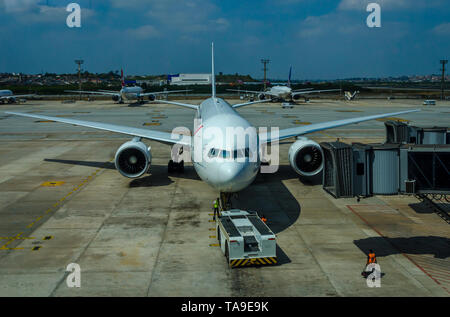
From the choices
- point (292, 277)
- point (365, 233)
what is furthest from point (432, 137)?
point (292, 277)

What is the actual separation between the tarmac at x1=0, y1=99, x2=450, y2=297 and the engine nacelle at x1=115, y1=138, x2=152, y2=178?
1197 millimetres

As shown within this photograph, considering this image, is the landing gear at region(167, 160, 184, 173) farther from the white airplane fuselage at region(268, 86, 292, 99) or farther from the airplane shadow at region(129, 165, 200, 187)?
the white airplane fuselage at region(268, 86, 292, 99)

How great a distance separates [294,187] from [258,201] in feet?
13.3

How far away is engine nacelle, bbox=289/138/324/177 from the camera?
26.7m

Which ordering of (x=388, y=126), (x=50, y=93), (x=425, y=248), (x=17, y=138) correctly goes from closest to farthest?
(x=425, y=248) < (x=388, y=126) < (x=17, y=138) < (x=50, y=93)

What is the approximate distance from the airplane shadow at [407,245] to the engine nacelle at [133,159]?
14.4 meters

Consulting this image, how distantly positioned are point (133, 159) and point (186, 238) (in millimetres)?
10138

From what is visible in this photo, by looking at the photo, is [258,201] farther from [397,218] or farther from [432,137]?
[432,137]

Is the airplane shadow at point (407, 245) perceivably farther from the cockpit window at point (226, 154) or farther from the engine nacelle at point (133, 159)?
the engine nacelle at point (133, 159)

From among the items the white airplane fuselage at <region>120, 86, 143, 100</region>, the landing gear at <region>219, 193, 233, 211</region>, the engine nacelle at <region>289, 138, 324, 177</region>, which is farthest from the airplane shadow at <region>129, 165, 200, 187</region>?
the white airplane fuselage at <region>120, 86, 143, 100</region>

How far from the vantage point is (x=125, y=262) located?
1564 cm

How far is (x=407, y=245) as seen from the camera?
17.2 metres

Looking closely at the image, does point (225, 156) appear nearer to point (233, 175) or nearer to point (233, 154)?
point (233, 154)

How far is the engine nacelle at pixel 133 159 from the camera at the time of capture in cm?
2645
